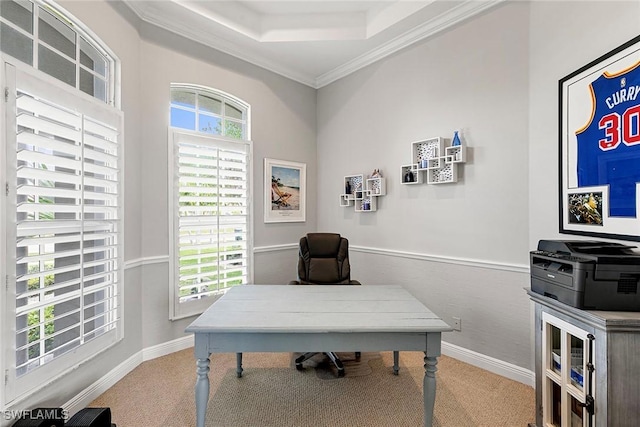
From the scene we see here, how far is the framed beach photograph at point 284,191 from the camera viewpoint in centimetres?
370

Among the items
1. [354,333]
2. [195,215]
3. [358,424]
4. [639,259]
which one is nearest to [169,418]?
[358,424]

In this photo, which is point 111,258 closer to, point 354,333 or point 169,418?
point 169,418

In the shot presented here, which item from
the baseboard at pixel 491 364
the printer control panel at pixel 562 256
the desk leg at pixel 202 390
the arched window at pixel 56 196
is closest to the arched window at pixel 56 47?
the arched window at pixel 56 196

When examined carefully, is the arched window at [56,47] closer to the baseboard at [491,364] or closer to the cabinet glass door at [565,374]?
the cabinet glass door at [565,374]

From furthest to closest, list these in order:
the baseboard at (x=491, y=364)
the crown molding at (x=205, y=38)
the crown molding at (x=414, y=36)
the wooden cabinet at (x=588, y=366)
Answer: the crown molding at (x=205, y=38) → the crown molding at (x=414, y=36) → the baseboard at (x=491, y=364) → the wooden cabinet at (x=588, y=366)

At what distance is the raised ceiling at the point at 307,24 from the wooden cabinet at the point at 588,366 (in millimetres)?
2516

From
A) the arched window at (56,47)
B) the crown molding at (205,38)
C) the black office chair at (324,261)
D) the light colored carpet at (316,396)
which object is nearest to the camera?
the arched window at (56,47)

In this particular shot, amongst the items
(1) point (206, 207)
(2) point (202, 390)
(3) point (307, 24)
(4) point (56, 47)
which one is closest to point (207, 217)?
(1) point (206, 207)

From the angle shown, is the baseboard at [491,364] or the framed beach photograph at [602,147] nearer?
the framed beach photograph at [602,147]

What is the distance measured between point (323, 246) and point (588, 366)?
2148mm

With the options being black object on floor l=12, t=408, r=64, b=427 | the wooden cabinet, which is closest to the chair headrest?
the wooden cabinet

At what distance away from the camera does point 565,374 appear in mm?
1524

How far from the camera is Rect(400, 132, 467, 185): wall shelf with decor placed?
2.67 meters

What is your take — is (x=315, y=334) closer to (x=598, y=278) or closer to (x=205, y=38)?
(x=598, y=278)
